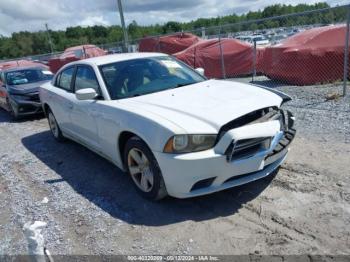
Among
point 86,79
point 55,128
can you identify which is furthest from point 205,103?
point 55,128

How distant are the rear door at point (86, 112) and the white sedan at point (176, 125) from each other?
14 mm

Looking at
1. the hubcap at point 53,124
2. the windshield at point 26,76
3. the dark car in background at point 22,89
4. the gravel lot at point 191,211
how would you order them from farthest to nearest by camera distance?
1. the windshield at point 26,76
2. the dark car in background at point 22,89
3. the hubcap at point 53,124
4. the gravel lot at point 191,211

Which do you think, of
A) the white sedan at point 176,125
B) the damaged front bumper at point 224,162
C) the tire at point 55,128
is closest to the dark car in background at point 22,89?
the tire at point 55,128

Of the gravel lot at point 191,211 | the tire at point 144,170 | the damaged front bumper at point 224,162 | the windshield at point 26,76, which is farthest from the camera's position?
the windshield at point 26,76

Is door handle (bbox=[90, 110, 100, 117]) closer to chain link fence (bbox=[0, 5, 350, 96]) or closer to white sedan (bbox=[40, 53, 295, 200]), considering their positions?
white sedan (bbox=[40, 53, 295, 200])

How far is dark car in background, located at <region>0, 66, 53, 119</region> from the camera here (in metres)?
9.53

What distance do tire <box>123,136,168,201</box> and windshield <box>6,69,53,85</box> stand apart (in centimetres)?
760

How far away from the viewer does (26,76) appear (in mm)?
10727

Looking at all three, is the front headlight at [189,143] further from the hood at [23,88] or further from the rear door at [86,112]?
the hood at [23,88]

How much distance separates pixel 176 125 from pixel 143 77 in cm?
156

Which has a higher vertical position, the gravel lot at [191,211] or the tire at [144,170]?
the tire at [144,170]

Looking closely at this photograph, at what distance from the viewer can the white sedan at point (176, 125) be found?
3398mm

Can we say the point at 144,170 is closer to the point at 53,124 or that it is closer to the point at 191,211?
the point at 191,211

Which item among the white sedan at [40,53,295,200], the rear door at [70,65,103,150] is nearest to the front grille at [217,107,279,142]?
the white sedan at [40,53,295,200]
